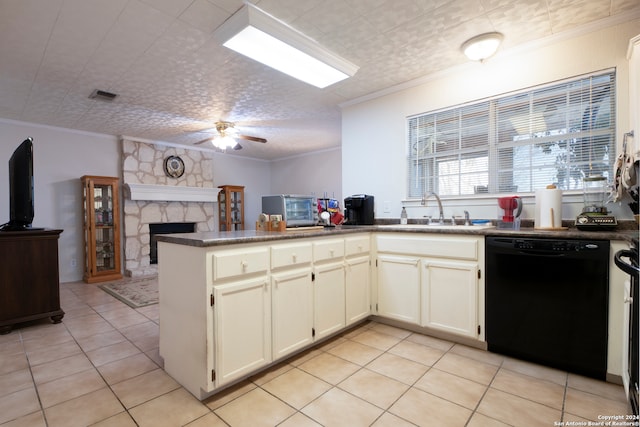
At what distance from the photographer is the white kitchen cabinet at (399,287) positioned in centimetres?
255

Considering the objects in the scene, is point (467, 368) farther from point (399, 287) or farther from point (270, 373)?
point (270, 373)

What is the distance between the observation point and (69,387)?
1.87 m

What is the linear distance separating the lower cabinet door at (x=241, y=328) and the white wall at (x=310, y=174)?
4.80 m

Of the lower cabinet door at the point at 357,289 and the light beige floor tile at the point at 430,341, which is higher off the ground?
the lower cabinet door at the point at 357,289

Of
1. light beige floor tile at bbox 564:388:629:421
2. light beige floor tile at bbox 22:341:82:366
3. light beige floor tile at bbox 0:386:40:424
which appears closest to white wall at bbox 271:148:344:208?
light beige floor tile at bbox 22:341:82:366

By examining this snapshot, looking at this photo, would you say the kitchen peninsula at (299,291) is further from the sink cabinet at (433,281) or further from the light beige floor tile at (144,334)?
the light beige floor tile at (144,334)

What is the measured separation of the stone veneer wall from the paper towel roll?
5789 millimetres

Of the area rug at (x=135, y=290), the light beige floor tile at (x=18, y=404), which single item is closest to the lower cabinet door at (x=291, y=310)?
the light beige floor tile at (x=18, y=404)

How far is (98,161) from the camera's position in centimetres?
517

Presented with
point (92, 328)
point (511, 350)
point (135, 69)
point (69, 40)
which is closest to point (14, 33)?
point (69, 40)

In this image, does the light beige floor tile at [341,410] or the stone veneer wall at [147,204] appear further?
the stone veneer wall at [147,204]

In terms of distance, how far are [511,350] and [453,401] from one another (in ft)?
2.49

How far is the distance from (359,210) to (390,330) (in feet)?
4.19

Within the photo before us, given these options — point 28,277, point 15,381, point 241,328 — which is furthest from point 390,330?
point 28,277
